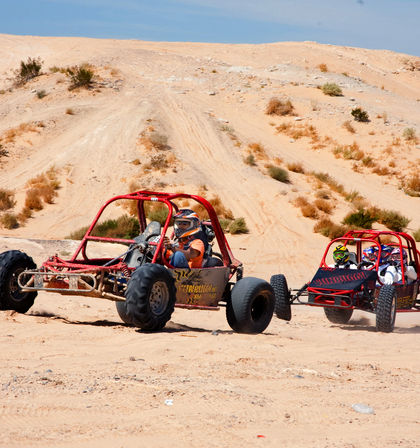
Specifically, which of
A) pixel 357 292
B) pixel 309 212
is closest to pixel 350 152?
pixel 309 212

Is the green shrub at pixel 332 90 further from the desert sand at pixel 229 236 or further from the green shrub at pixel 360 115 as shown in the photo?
the green shrub at pixel 360 115

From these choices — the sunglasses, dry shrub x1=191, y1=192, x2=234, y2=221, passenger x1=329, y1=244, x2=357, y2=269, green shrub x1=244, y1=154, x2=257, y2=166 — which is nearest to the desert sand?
green shrub x1=244, y1=154, x2=257, y2=166

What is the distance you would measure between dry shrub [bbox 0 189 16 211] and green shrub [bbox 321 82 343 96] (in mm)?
25060

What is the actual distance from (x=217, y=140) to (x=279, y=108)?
322 inches

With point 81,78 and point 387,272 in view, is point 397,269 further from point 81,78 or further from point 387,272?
point 81,78

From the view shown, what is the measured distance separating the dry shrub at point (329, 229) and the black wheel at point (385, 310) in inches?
541

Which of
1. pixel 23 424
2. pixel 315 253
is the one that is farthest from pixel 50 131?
pixel 23 424

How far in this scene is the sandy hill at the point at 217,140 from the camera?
28.0 m

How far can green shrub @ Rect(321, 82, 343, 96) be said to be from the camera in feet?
153

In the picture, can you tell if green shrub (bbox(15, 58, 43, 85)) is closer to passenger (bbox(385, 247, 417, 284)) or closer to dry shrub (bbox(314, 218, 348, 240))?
dry shrub (bbox(314, 218, 348, 240))

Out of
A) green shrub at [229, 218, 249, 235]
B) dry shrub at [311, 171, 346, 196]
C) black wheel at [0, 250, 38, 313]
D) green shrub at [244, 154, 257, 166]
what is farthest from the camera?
green shrub at [244, 154, 257, 166]

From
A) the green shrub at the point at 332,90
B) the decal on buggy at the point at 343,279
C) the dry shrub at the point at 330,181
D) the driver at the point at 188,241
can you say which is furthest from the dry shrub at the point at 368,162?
the driver at the point at 188,241

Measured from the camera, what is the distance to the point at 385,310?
466 inches

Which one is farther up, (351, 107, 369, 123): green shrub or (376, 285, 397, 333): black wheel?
(351, 107, 369, 123): green shrub
